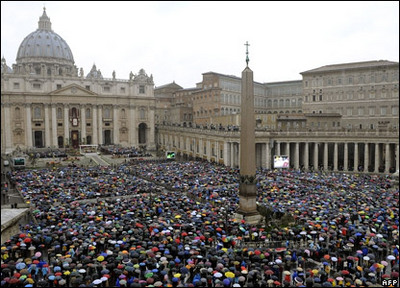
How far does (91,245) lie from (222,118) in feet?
184

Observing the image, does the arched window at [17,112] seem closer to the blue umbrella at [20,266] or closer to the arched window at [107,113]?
the arched window at [107,113]

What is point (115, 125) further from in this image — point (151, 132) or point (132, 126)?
point (151, 132)

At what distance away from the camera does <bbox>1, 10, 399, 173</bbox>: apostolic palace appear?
54.2m

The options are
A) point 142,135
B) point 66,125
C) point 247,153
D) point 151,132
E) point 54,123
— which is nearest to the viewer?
point 247,153

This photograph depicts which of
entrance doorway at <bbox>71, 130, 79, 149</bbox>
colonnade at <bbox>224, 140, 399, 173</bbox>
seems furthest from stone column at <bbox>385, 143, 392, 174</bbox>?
entrance doorway at <bbox>71, 130, 79, 149</bbox>

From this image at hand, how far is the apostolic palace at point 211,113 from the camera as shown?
2132 inches

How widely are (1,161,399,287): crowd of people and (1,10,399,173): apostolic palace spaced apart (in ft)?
72.3

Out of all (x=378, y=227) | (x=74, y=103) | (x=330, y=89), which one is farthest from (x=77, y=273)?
(x=74, y=103)

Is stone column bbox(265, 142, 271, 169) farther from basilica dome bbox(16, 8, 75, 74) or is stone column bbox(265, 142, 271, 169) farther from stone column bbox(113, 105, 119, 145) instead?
basilica dome bbox(16, 8, 75, 74)

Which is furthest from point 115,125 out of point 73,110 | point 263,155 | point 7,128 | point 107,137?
point 263,155

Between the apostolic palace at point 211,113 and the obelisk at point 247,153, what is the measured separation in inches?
1145

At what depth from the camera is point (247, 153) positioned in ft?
80.1

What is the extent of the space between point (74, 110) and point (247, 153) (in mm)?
67102

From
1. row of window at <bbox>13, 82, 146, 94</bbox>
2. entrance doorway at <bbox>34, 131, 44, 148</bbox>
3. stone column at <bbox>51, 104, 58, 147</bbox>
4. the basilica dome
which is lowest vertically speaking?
entrance doorway at <bbox>34, 131, 44, 148</bbox>
